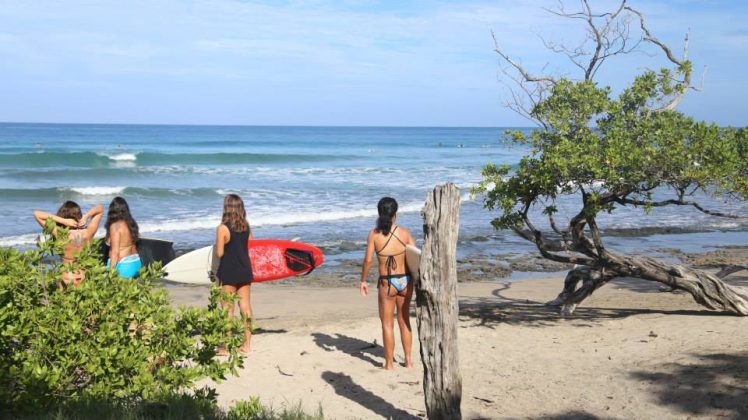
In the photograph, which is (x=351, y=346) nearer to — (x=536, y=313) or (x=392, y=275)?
(x=392, y=275)

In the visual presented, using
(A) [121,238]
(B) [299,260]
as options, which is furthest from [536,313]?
(A) [121,238]

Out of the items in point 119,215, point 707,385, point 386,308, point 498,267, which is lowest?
point 498,267

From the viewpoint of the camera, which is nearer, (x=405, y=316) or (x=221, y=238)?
(x=405, y=316)

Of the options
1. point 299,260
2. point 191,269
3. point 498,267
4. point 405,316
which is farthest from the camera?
point 498,267

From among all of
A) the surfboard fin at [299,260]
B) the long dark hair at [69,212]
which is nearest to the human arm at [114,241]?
the long dark hair at [69,212]

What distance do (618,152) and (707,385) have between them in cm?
255

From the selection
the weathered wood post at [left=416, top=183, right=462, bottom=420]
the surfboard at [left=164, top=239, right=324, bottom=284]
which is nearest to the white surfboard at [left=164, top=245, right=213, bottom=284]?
the surfboard at [left=164, top=239, right=324, bottom=284]

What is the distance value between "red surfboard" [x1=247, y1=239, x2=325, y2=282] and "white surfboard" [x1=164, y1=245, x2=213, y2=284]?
577 mm

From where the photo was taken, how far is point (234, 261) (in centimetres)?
760

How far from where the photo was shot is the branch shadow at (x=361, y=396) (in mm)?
6535

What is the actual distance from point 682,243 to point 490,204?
11093 millimetres

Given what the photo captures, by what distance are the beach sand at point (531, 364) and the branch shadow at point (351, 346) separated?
11mm

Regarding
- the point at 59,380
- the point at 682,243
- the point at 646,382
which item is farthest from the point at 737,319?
the point at 682,243

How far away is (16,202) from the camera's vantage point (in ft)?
82.2
